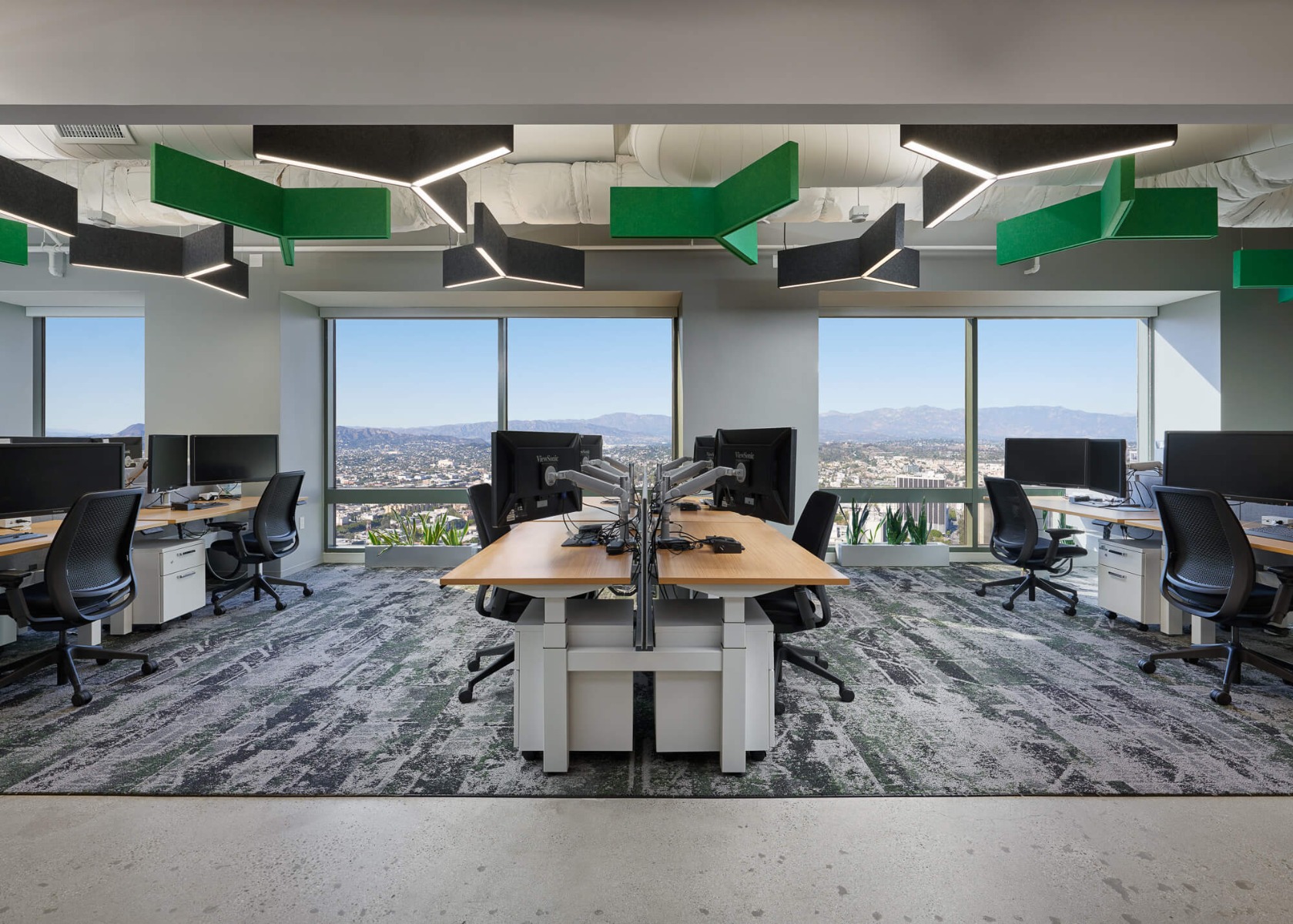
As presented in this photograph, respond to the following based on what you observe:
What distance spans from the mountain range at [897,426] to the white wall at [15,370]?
3.50 meters

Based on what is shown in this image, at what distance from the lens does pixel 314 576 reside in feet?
18.5

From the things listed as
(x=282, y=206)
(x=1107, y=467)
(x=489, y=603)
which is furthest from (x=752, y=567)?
(x=1107, y=467)

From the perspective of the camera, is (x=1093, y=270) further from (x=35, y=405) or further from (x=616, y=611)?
(x=35, y=405)

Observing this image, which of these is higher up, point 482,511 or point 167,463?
point 167,463

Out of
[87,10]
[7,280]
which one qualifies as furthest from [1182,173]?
[7,280]

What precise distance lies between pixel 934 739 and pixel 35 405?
931cm

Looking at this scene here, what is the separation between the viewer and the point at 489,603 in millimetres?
2977

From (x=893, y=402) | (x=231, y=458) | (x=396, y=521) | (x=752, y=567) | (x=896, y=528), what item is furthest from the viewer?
(x=893, y=402)

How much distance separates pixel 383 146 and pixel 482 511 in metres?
1.83

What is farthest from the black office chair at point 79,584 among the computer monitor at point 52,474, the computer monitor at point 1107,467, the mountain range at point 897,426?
the computer monitor at point 1107,467

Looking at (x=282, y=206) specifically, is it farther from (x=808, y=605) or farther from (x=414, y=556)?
(x=808, y=605)

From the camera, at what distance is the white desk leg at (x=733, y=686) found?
225cm

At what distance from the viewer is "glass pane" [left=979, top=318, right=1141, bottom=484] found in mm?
6441

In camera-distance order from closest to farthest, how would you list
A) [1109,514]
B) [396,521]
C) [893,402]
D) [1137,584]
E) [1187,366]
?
[1137,584], [1109,514], [1187,366], [396,521], [893,402]
